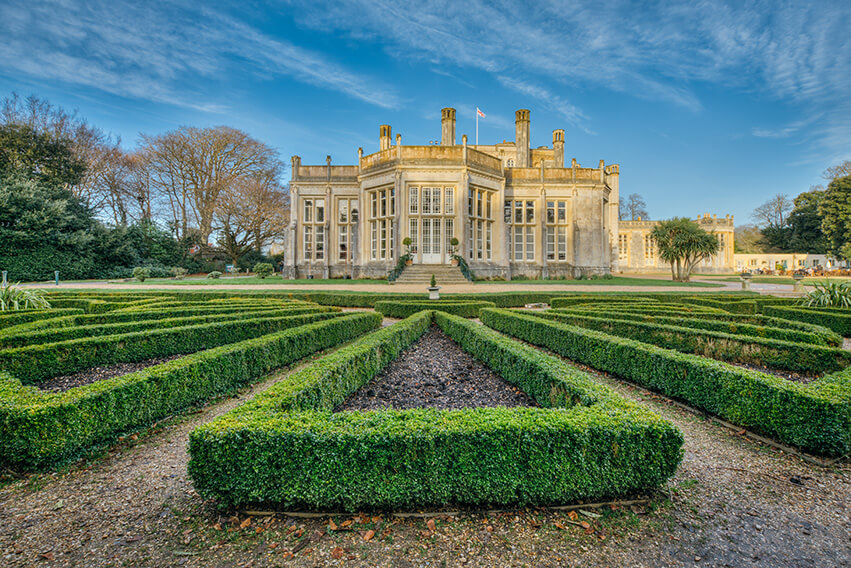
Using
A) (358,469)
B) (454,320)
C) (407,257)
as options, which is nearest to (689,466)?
(358,469)

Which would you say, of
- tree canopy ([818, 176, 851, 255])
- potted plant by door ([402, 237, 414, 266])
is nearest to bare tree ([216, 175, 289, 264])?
potted plant by door ([402, 237, 414, 266])

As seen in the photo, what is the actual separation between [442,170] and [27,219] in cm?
→ 2701

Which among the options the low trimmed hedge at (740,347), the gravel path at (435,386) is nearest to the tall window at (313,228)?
the gravel path at (435,386)

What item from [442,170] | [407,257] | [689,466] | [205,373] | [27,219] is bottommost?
[689,466]

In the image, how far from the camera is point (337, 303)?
13.5m

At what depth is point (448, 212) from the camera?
944 inches

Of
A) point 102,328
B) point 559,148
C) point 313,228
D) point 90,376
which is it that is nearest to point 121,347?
point 90,376

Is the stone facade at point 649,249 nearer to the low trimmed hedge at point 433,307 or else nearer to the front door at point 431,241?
the front door at point 431,241

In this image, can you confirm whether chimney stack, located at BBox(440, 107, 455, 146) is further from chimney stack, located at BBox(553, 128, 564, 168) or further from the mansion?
chimney stack, located at BBox(553, 128, 564, 168)

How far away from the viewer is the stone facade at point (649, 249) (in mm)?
46656

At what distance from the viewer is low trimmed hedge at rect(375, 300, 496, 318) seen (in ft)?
35.4

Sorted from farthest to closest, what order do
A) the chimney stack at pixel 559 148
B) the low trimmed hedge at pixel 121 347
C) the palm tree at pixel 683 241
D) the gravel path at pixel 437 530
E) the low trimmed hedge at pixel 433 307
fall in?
1. the chimney stack at pixel 559 148
2. the palm tree at pixel 683 241
3. the low trimmed hedge at pixel 433 307
4. the low trimmed hedge at pixel 121 347
5. the gravel path at pixel 437 530

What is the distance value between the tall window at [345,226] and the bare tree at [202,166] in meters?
11.1

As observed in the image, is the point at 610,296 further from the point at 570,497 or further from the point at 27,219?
the point at 27,219
